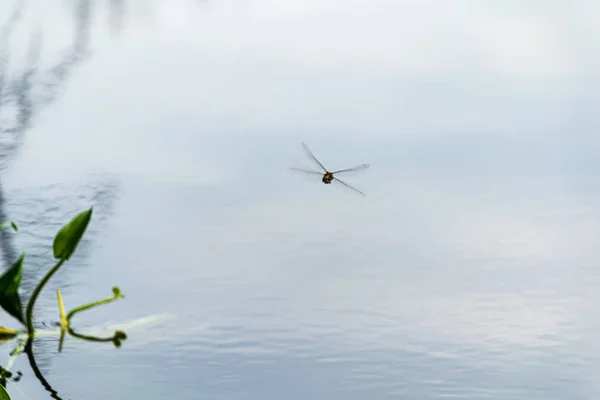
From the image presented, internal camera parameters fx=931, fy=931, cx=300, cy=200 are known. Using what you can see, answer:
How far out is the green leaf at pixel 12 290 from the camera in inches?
26.2

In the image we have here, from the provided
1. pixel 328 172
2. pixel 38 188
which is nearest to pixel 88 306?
pixel 38 188

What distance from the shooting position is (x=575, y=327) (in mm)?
816

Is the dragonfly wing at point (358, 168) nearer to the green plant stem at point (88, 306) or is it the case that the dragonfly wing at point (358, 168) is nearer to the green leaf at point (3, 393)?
the green plant stem at point (88, 306)

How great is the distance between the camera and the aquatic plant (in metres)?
0.67

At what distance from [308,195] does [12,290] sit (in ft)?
1.57

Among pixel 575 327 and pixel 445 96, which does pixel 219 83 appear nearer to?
pixel 445 96

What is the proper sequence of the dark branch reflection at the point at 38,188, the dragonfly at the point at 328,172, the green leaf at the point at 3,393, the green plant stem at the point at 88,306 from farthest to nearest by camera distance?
the dragonfly at the point at 328,172
the dark branch reflection at the point at 38,188
the green plant stem at the point at 88,306
the green leaf at the point at 3,393

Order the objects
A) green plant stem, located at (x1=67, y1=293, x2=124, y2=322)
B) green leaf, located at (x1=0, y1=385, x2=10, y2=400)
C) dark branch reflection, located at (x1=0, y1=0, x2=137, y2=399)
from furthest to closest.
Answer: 1. dark branch reflection, located at (x1=0, y1=0, x2=137, y2=399)
2. green plant stem, located at (x1=67, y1=293, x2=124, y2=322)
3. green leaf, located at (x1=0, y1=385, x2=10, y2=400)

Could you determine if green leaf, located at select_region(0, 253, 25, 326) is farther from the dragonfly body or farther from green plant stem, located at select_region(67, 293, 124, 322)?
the dragonfly body

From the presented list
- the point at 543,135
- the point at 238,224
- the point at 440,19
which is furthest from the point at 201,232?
the point at 440,19

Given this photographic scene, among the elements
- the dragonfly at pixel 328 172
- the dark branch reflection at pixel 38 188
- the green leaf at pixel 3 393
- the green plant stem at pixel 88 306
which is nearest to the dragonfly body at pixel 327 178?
the dragonfly at pixel 328 172

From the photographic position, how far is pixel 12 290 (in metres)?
0.69

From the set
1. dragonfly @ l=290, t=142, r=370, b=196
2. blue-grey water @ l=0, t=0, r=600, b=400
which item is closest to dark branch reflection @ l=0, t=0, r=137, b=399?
blue-grey water @ l=0, t=0, r=600, b=400

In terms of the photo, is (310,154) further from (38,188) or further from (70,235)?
(70,235)
